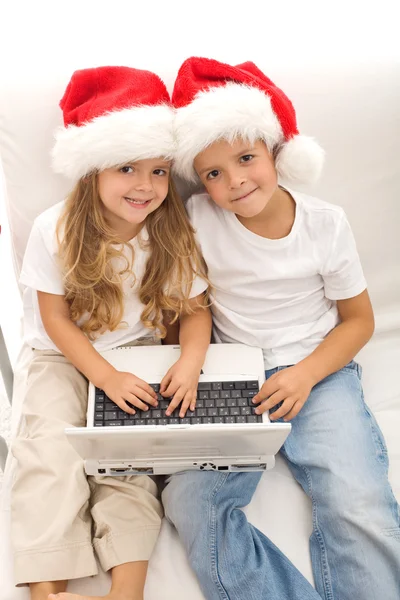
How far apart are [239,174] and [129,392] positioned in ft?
1.34

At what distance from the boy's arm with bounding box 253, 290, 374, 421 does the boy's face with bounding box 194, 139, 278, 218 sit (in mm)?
293

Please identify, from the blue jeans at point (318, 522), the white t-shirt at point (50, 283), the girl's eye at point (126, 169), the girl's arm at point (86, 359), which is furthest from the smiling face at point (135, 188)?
the blue jeans at point (318, 522)

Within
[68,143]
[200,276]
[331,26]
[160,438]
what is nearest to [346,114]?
[331,26]

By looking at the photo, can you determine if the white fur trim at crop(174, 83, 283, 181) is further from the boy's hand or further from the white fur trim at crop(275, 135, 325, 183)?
the boy's hand

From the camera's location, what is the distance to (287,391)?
108cm

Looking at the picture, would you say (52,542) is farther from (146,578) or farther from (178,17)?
(178,17)

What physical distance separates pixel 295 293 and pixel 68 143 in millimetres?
511

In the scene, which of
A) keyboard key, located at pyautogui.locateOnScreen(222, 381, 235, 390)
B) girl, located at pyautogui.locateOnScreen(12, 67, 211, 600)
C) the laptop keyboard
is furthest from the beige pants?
keyboard key, located at pyautogui.locateOnScreen(222, 381, 235, 390)

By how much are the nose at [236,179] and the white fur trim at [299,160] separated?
0.08 meters

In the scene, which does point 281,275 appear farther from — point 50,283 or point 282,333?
point 50,283

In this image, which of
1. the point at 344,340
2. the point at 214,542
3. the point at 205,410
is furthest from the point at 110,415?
the point at 344,340

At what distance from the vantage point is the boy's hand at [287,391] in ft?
3.43

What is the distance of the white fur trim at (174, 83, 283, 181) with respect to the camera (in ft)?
3.10

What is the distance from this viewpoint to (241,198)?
1.05 m
